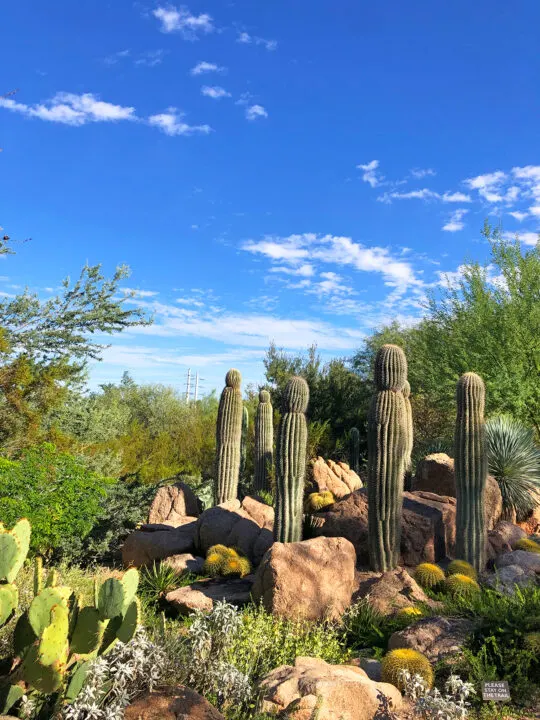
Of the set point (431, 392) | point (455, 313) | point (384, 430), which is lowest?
point (384, 430)

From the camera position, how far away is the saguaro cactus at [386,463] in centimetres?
839

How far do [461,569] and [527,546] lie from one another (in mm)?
2020

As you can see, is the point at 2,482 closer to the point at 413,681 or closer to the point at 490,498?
the point at 413,681

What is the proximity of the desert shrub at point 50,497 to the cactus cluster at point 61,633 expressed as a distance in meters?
5.07

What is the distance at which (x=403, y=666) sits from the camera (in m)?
5.04

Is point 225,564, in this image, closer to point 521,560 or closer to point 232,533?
point 232,533

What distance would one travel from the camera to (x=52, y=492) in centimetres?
915

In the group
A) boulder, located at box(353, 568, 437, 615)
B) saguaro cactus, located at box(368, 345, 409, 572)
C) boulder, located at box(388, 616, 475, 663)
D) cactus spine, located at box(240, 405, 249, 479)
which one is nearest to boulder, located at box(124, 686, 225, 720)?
boulder, located at box(388, 616, 475, 663)

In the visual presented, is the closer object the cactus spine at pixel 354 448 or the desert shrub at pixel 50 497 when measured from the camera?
the desert shrub at pixel 50 497

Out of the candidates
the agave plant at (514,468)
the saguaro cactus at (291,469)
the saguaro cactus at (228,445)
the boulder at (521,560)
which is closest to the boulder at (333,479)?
the saguaro cactus at (228,445)

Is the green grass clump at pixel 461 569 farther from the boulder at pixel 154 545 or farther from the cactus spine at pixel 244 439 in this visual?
the cactus spine at pixel 244 439

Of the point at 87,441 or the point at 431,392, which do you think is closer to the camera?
the point at 87,441

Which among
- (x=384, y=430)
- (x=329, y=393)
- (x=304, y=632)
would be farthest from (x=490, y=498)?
(x=329, y=393)

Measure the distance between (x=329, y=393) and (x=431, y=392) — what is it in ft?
14.5
